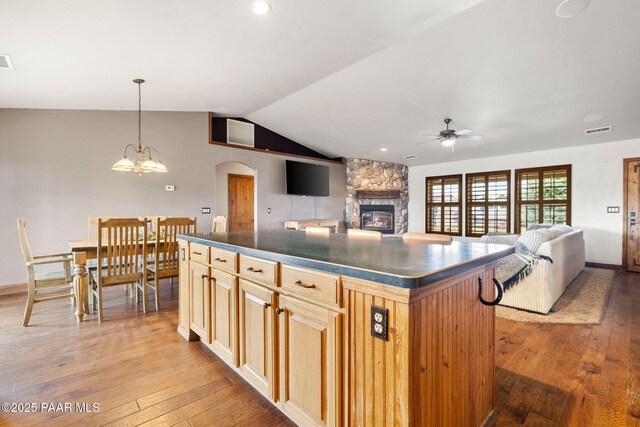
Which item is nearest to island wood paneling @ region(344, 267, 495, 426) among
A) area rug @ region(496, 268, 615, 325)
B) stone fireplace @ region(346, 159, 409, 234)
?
area rug @ region(496, 268, 615, 325)

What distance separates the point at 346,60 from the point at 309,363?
348 cm

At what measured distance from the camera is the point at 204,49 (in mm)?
2945

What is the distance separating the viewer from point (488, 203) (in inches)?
282

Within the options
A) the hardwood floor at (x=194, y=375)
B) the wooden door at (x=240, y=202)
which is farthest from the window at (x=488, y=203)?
the wooden door at (x=240, y=202)

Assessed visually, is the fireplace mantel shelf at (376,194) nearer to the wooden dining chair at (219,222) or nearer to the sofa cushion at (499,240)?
the wooden dining chair at (219,222)

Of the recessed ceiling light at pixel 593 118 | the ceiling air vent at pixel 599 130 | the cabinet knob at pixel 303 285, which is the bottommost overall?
the cabinet knob at pixel 303 285

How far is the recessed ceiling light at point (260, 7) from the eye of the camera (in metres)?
2.36

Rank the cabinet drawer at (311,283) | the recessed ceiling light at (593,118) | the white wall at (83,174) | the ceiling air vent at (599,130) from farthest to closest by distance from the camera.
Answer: the ceiling air vent at (599,130) < the recessed ceiling light at (593,118) < the white wall at (83,174) < the cabinet drawer at (311,283)

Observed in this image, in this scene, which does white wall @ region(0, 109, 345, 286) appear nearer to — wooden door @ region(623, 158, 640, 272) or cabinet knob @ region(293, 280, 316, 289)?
cabinet knob @ region(293, 280, 316, 289)

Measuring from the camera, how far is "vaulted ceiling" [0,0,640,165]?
246 cm

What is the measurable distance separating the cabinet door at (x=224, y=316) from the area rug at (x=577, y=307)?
269cm

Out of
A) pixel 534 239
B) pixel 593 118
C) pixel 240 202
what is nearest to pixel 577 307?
pixel 534 239

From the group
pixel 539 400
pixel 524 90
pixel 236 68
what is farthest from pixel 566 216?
pixel 236 68

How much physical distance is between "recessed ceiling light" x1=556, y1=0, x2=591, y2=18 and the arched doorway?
5721mm
